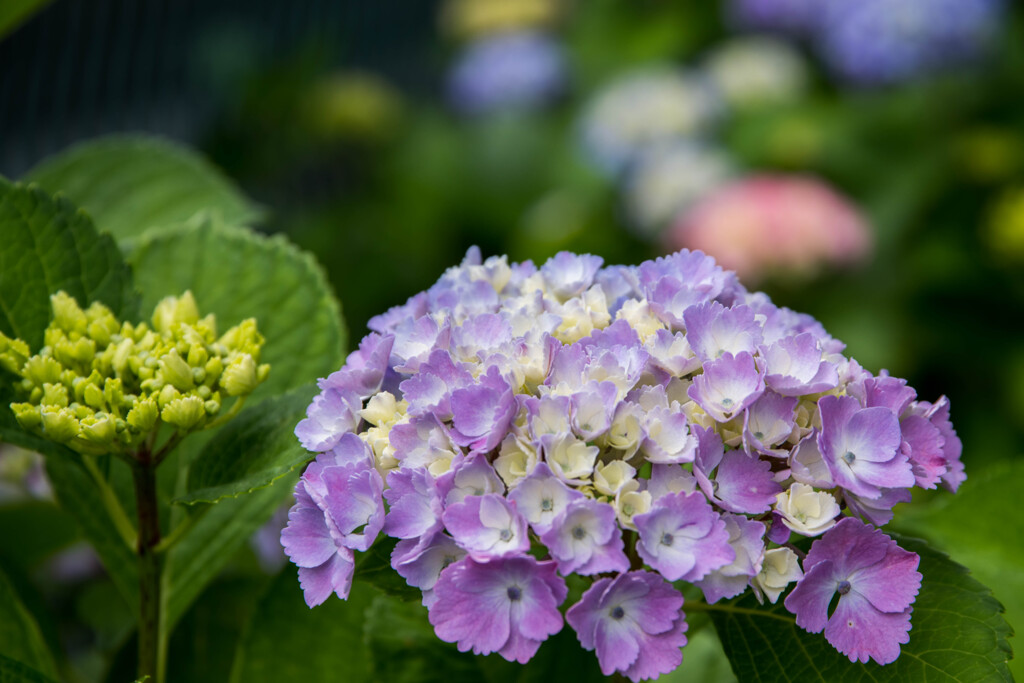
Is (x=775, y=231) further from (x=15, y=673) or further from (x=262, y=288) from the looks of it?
(x=15, y=673)

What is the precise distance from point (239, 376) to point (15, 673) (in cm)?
17

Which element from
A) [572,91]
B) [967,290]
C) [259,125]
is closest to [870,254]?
[967,290]

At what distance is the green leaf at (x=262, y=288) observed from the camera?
62 cm

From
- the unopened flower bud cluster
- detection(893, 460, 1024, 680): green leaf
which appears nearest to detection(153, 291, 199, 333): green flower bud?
the unopened flower bud cluster

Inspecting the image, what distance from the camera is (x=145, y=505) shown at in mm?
517

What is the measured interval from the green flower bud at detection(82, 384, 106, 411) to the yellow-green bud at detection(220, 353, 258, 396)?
0.06 meters

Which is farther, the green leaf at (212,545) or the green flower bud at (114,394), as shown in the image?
the green leaf at (212,545)

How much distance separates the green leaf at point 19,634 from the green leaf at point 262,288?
191mm

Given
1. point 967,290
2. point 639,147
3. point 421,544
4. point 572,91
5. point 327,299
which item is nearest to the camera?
point 421,544

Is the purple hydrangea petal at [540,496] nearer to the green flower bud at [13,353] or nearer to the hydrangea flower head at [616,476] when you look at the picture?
the hydrangea flower head at [616,476]

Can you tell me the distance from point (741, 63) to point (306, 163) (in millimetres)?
1125

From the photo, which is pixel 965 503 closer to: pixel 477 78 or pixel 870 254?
pixel 870 254

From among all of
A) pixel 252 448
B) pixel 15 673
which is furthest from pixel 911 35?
pixel 15 673

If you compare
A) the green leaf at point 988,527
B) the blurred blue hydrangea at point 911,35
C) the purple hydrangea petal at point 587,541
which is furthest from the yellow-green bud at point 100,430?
the blurred blue hydrangea at point 911,35
